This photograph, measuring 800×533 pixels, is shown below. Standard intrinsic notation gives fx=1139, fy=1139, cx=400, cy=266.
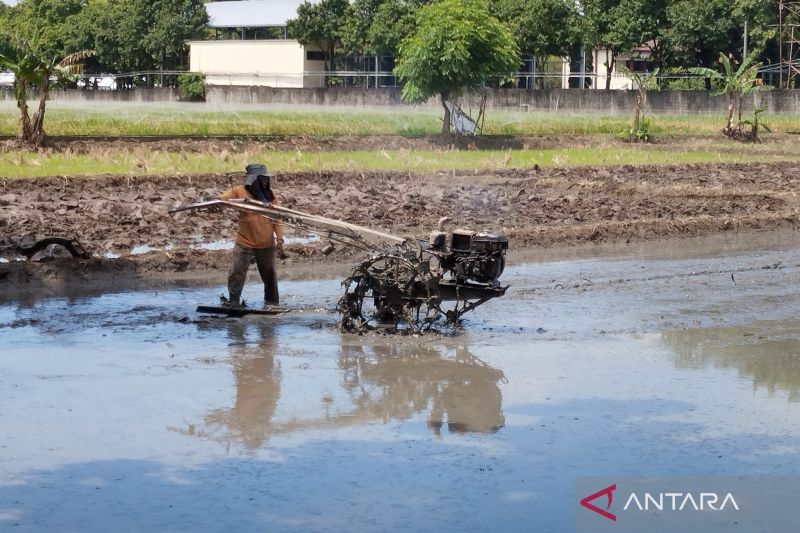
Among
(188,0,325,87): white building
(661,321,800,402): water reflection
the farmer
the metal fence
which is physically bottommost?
(661,321,800,402): water reflection

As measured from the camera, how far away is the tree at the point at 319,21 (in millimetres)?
53281

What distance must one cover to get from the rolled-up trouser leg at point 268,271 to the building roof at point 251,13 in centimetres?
4497

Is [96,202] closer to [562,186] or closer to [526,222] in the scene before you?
[526,222]

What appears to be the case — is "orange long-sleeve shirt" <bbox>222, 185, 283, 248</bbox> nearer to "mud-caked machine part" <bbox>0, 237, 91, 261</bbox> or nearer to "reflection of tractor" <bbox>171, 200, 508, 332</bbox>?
"reflection of tractor" <bbox>171, 200, 508, 332</bbox>

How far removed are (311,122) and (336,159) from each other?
997cm

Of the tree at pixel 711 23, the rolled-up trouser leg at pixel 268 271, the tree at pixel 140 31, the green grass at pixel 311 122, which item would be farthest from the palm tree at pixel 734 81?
the rolled-up trouser leg at pixel 268 271

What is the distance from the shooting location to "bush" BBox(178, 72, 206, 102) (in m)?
49.2

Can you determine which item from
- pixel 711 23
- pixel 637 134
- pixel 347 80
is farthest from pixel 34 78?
pixel 711 23

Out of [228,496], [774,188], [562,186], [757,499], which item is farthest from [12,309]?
[774,188]

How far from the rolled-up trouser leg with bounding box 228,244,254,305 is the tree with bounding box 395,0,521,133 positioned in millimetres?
24083

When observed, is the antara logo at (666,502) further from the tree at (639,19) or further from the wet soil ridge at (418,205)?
the tree at (639,19)

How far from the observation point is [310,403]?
8.93 meters

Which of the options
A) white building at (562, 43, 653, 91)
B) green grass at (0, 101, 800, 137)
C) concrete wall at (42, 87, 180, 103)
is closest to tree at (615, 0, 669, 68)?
green grass at (0, 101, 800, 137)

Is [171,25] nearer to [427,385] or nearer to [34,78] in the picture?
[34,78]
